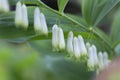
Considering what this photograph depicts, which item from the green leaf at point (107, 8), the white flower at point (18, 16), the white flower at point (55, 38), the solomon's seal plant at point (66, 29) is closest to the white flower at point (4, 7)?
the solomon's seal plant at point (66, 29)

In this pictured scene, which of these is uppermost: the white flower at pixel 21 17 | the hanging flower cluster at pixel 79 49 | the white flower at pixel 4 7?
the white flower at pixel 4 7

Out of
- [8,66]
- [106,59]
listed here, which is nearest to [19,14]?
[106,59]

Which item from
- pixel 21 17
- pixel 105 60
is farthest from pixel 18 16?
pixel 105 60

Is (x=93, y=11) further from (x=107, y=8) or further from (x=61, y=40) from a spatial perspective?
(x=61, y=40)

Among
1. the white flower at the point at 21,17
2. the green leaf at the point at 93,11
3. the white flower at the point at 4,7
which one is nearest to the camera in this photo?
the white flower at the point at 4,7

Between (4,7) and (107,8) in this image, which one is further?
(107,8)

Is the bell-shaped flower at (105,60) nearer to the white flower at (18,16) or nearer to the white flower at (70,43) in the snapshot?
the white flower at (70,43)

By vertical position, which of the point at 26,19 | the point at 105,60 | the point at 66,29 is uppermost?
the point at 26,19

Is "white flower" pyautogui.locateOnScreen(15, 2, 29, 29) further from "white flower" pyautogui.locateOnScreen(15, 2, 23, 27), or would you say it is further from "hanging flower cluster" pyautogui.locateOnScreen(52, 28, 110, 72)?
"hanging flower cluster" pyautogui.locateOnScreen(52, 28, 110, 72)

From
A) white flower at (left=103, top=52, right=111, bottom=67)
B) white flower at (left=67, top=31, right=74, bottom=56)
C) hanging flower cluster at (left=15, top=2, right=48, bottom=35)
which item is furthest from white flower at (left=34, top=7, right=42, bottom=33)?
white flower at (left=103, top=52, right=111, bottom=67)
